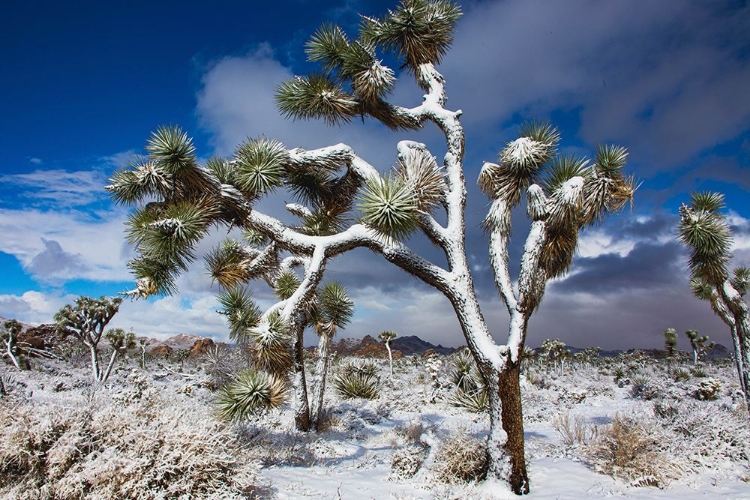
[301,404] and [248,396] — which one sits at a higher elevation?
[248,396]

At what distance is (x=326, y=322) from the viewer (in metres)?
10.9

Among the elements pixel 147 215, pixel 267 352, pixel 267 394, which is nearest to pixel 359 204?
pixel 267 352

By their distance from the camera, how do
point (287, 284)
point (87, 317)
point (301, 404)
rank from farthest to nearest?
point (87, 317), point (301, 404), point (287, 284)

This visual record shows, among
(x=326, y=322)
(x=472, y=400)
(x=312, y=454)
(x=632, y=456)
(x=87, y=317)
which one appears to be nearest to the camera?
(x=632, y=456)

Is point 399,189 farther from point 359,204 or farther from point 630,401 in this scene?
point 630,401

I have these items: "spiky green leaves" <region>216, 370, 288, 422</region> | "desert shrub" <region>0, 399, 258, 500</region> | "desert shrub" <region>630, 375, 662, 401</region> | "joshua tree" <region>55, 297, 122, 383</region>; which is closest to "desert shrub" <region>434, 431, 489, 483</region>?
"spiky green leaves" <region>216, 370, 288, 422</region>

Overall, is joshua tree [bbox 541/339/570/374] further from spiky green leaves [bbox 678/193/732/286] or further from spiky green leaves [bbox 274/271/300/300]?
spiky green leaves [bbox 274/271/300/300]

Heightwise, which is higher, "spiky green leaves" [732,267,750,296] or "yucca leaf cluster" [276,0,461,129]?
"yucca leaf cluster" [276,0,461,129]

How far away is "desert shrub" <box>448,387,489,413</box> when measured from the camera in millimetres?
12836

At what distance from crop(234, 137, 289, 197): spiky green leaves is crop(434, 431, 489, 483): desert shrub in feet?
14.7

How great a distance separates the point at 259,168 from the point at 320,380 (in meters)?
5.47

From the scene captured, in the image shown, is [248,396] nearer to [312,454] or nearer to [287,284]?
[312,454]

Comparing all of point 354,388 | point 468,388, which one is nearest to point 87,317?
point 354,388

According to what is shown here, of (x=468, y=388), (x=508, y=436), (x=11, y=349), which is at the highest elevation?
(x=11, y=349)
